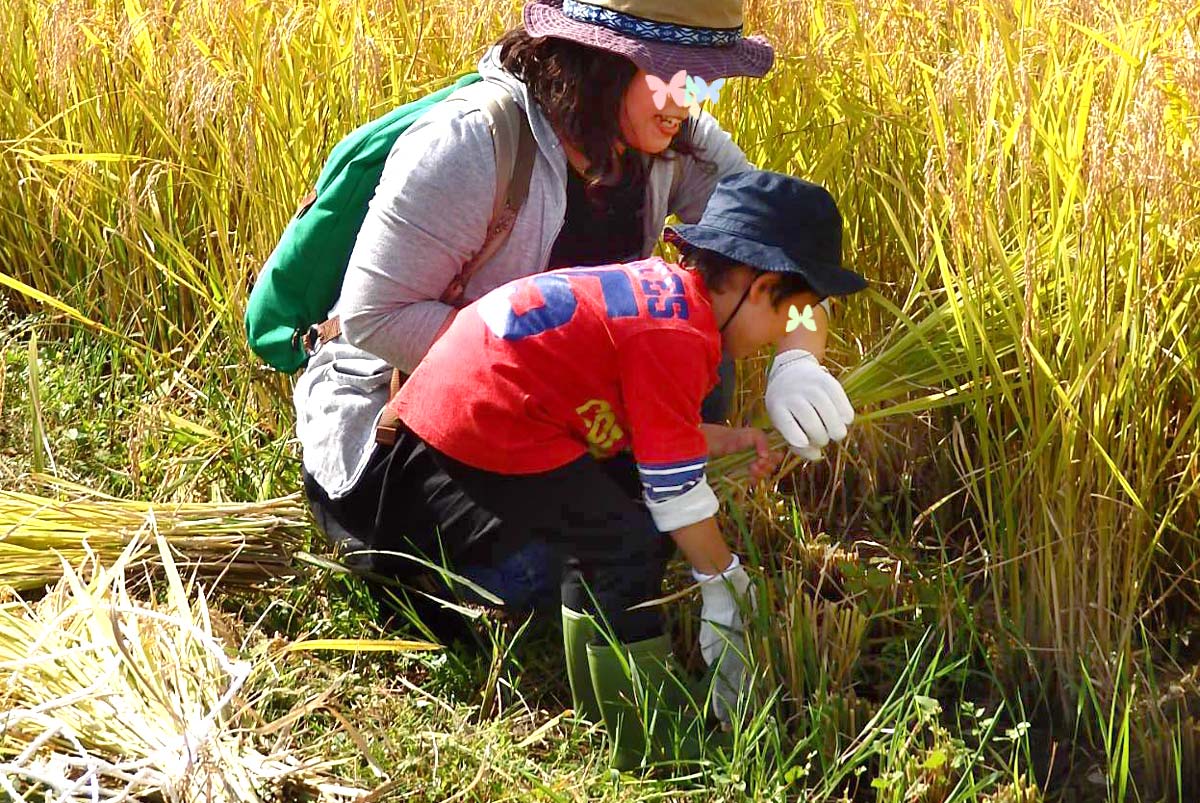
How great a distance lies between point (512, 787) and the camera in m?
2.03

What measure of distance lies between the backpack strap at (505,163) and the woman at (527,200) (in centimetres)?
1

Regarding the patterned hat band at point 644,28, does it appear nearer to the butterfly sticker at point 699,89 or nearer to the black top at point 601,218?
the butterfly sticker at point 699,89

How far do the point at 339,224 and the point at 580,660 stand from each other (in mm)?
739

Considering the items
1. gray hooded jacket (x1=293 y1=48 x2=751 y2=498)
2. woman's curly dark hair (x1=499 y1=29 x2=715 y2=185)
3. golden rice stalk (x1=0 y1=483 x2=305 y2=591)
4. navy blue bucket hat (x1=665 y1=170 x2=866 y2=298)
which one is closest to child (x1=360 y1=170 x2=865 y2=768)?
navy blue bucket hat (x1=665 y1=170 x2=866 y2=298)

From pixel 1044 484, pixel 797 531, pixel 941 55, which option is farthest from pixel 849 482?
pixel 941 55

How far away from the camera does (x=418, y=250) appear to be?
2.21 m

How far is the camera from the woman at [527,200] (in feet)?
7.06

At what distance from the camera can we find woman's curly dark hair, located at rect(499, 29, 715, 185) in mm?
2193

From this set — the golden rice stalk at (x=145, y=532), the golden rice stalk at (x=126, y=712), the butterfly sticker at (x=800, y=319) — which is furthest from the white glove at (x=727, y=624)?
the golden rice stalk at (x=145, y=532)

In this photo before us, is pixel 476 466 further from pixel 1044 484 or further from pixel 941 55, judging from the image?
pixel 941 55

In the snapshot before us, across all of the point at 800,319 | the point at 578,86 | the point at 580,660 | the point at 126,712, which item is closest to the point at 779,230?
the point at 800,319

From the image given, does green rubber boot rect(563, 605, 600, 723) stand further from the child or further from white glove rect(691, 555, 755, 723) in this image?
white glove rect(691, 555, 755, 723)

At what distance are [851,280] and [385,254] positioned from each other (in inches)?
25.6

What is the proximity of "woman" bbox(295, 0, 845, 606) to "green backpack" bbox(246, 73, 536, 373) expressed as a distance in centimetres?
2
